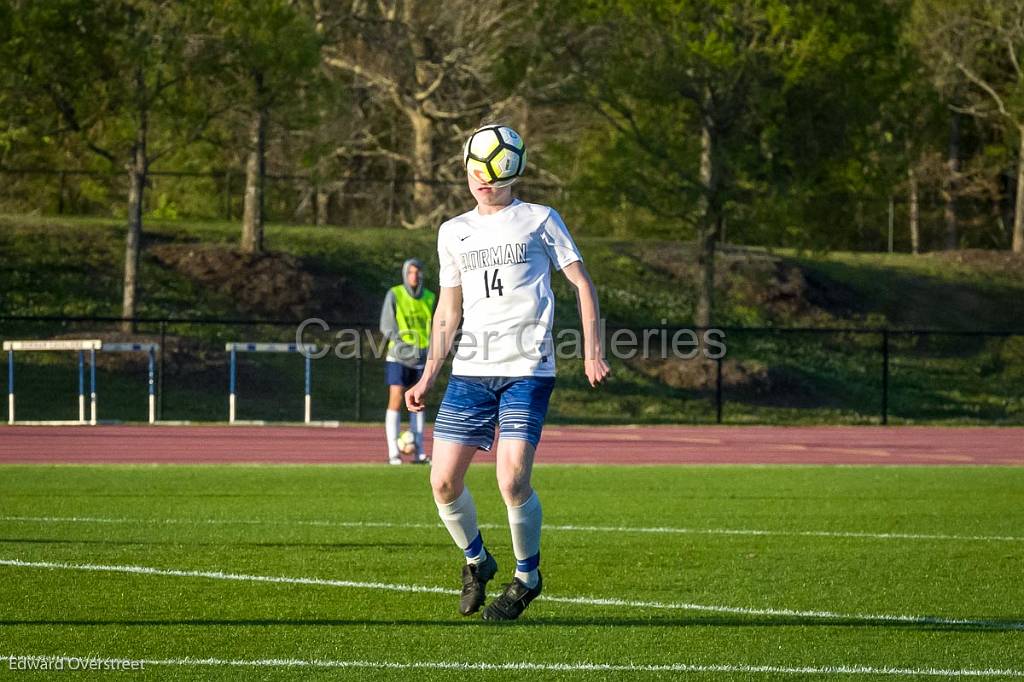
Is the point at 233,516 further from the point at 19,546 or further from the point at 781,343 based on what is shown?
the point at 781,343

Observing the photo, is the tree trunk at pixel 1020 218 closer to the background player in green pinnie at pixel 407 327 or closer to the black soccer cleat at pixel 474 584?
the background player in green pinnie at pixel 407 327

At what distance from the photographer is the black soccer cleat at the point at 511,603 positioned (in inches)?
284

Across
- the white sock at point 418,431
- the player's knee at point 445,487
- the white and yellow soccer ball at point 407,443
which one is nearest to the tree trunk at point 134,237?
the white sock at point 418,431

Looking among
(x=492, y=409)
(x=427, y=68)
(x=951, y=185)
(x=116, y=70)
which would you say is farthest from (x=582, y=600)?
(x=951, y=185)

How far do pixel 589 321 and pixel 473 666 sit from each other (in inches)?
73.2

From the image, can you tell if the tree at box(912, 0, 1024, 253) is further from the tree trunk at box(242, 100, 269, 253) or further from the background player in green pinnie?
the background player in green pinnie

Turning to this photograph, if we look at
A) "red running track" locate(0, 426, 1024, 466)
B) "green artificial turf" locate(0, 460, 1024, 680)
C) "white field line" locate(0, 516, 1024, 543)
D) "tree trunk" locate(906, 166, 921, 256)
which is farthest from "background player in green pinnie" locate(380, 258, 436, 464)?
"tree trunk" locate(906, 166, 921, 256)

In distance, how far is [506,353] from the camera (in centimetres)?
715

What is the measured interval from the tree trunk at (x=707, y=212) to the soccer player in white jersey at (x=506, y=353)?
24.0 meters

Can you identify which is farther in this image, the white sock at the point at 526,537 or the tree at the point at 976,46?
the tree at the point at 976,46

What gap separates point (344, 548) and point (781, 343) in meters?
27.3

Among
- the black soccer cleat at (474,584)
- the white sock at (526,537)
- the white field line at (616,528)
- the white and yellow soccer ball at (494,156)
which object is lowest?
the white field line at (616,528)

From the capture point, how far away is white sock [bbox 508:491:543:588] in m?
7.30

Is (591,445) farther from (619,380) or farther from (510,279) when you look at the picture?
(510,279)
